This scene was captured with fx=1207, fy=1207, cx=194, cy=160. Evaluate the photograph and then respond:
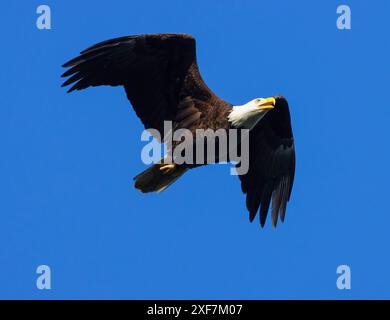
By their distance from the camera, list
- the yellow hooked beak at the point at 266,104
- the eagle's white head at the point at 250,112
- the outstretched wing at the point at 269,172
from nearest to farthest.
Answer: the eagle's white head at the point at 250,112 < the yellow hooked beak at the point at 266,104 < the outstretched wing at the point at 269,172

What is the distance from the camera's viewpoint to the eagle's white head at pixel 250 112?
15.6 metres

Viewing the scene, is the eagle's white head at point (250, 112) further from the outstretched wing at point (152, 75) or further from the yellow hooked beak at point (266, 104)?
the outstretched wing at point (152, 75)

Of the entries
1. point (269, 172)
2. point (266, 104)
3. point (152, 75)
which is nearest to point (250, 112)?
point (266, 104)

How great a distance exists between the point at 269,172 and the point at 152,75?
2326 mm

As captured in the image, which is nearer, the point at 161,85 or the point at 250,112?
the point at 250,112

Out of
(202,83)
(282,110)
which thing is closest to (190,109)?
(202,83)

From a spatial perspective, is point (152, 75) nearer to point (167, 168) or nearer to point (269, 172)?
point (167, 168)

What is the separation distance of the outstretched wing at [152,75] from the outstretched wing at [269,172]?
129cm

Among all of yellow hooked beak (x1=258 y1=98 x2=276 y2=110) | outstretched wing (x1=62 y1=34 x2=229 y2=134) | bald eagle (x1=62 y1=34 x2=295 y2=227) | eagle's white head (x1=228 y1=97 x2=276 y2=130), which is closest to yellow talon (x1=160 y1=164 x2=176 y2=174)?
bald eagle (x1=62 y1=34 x2=295 y2=227)

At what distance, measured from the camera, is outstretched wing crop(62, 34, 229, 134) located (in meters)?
15.6

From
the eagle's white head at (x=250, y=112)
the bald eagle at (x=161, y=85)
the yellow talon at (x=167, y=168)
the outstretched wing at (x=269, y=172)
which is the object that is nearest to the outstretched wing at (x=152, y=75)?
the bald eagle at (x=161, y=85)

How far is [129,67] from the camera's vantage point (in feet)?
51.8

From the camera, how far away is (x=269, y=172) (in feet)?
55.5

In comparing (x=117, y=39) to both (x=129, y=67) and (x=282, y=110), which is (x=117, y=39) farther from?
(x=282, y=110)
